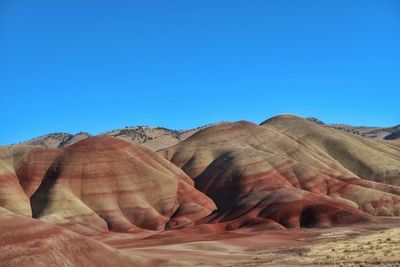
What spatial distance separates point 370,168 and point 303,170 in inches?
1229

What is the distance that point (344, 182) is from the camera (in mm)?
135625

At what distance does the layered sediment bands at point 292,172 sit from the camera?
355 feet

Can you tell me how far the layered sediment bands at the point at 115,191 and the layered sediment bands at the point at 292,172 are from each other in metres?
8.97

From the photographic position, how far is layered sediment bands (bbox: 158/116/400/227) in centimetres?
10819

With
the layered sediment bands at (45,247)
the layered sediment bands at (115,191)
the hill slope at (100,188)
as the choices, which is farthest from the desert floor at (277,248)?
the hill slope at (100,188)

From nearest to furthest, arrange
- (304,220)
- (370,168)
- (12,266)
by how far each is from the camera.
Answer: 1. (12,266)
2. (304,220)
3. (370,168)

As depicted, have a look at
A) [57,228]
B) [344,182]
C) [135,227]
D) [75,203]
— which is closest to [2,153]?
[75,203]

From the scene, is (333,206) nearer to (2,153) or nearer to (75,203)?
→ (75,203)

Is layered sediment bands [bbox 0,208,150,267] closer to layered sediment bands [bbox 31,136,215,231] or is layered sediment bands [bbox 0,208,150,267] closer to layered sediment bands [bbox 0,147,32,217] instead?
layered sediment bands [bbox 31,136,215,231]

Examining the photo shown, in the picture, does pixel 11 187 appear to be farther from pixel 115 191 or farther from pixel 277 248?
pixel 277 248

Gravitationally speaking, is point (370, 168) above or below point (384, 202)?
above

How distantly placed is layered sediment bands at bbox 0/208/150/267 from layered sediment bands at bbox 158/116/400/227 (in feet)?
205

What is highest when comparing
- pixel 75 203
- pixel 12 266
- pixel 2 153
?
pixel 2 153

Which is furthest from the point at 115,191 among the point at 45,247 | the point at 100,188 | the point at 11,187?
the point at 45,247
